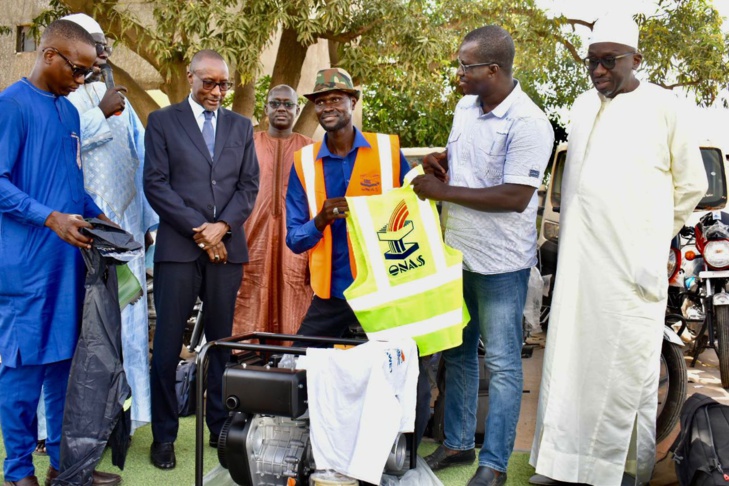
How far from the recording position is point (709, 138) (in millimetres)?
8008

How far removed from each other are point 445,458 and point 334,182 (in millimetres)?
1606

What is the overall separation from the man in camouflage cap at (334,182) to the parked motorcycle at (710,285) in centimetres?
380

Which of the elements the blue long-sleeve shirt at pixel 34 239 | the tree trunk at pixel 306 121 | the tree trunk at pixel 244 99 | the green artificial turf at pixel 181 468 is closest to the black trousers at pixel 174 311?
the green artificial turf at pixel 181 468

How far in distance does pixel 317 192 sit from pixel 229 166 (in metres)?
0.62

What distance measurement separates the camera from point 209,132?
14.6ft

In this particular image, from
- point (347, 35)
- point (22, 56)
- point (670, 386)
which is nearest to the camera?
point (670, 386)

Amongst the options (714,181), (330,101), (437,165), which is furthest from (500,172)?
(714,181)

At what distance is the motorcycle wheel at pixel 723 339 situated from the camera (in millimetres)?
6430

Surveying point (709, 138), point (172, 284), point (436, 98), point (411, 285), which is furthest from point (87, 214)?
point (436, 98)

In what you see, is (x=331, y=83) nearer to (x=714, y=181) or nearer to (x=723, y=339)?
(x=723, y=339)

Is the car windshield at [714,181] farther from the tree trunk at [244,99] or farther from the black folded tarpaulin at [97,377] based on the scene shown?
the black folded tarpaulin at [97,377]

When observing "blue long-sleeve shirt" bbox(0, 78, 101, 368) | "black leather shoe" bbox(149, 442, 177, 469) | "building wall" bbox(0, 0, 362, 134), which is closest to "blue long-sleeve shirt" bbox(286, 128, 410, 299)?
"blue long-sleeve shirt" bbox(0, 78, 101, 368)

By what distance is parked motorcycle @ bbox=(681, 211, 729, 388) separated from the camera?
6.50m

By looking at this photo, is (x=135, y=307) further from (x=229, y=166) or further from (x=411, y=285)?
(x=411, y=285)
